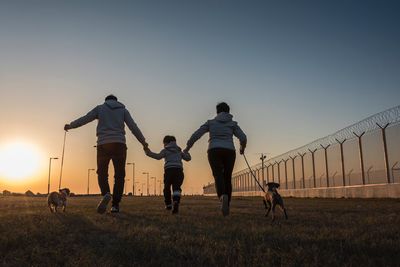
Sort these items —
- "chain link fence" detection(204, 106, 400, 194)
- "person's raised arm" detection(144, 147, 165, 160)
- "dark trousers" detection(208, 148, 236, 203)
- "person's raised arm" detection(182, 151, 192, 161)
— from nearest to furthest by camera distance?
"dark trousers" detection(208, 148, 236, 203) < "person's raised arm" detection(144, 147, 165, 160) < "person's raised arm" detection(182, 151, 192, 161) < "chain link fence" detection(204, 106, 400, 194)

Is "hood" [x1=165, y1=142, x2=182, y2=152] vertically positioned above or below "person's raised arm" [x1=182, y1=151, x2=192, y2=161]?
above

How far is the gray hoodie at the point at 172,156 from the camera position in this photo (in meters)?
10.4

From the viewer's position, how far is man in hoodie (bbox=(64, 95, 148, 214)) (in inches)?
347

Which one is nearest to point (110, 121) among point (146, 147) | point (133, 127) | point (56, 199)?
point (133, 127)

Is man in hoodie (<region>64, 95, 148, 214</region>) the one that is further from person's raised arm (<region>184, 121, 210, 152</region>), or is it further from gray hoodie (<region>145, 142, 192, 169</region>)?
gray hoodie (<region>145, 142, 192, 169</region>)

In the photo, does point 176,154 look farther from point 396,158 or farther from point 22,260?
point 396,158

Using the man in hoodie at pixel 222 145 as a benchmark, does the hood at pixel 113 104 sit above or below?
above

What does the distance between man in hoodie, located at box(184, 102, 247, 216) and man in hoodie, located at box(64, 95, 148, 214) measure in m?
1.66

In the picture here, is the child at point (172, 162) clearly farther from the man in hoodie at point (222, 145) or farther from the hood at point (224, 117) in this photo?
the hood at point (224, 117)

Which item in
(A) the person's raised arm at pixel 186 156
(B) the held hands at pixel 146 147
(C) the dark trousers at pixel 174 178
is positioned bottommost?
(C) the dark trousers at pixel 174 178

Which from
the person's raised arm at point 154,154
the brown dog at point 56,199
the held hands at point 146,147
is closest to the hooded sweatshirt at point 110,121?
the held hands at point 146,147

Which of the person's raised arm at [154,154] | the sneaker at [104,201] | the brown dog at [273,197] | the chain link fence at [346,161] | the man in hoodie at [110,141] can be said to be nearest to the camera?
the brown dog at [273,197]

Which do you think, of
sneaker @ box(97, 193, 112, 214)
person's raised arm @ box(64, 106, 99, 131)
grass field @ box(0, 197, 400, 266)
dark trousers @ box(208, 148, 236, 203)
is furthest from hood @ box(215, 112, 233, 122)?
grass field @ box(0, 197, 400, 266)

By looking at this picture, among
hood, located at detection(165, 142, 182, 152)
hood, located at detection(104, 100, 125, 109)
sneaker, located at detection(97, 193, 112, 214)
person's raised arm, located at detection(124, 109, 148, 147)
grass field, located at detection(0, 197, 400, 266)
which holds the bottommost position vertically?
grass field, located at detection(0, 197, 400, 266)
